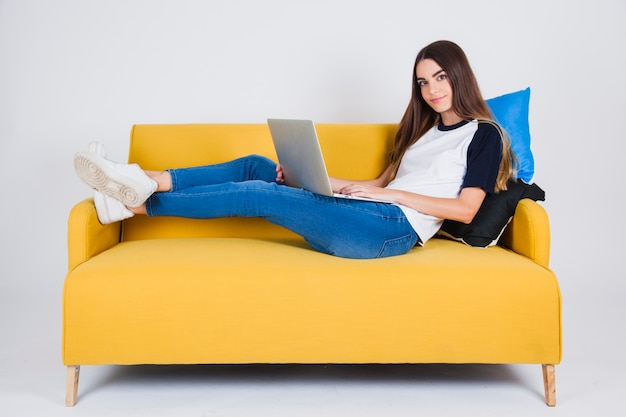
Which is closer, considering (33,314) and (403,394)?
(403,394)

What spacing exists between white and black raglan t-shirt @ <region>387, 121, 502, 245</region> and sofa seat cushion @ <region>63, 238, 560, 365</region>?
358mm

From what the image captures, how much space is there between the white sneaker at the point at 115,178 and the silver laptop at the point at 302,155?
0.50m

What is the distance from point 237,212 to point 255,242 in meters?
0.30

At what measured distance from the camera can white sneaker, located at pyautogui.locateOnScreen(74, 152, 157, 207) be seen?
Answer: 2674 mm

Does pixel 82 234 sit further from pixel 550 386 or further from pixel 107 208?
pixel 550 386

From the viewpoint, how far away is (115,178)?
8.87 ft

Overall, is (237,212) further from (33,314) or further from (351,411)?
(33,314)

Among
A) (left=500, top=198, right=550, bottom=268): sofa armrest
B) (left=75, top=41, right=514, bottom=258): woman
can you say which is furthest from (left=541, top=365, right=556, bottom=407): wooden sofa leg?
(left=75, top=41, right=514, bottom=258): woman

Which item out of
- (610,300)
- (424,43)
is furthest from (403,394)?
(424,43)

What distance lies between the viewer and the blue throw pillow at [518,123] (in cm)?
311

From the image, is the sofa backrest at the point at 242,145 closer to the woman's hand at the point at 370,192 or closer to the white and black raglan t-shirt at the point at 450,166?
the white and black raglan t-shirt at the point at 450,166

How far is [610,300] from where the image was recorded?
4039mm

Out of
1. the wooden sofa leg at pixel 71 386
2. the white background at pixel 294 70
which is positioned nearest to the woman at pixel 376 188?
the wooden sofa leg at pixel 71 386

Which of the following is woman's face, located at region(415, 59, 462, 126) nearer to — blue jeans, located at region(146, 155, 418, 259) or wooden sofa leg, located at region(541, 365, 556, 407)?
blue jeans, located at region(146, 155, 418, 259)
